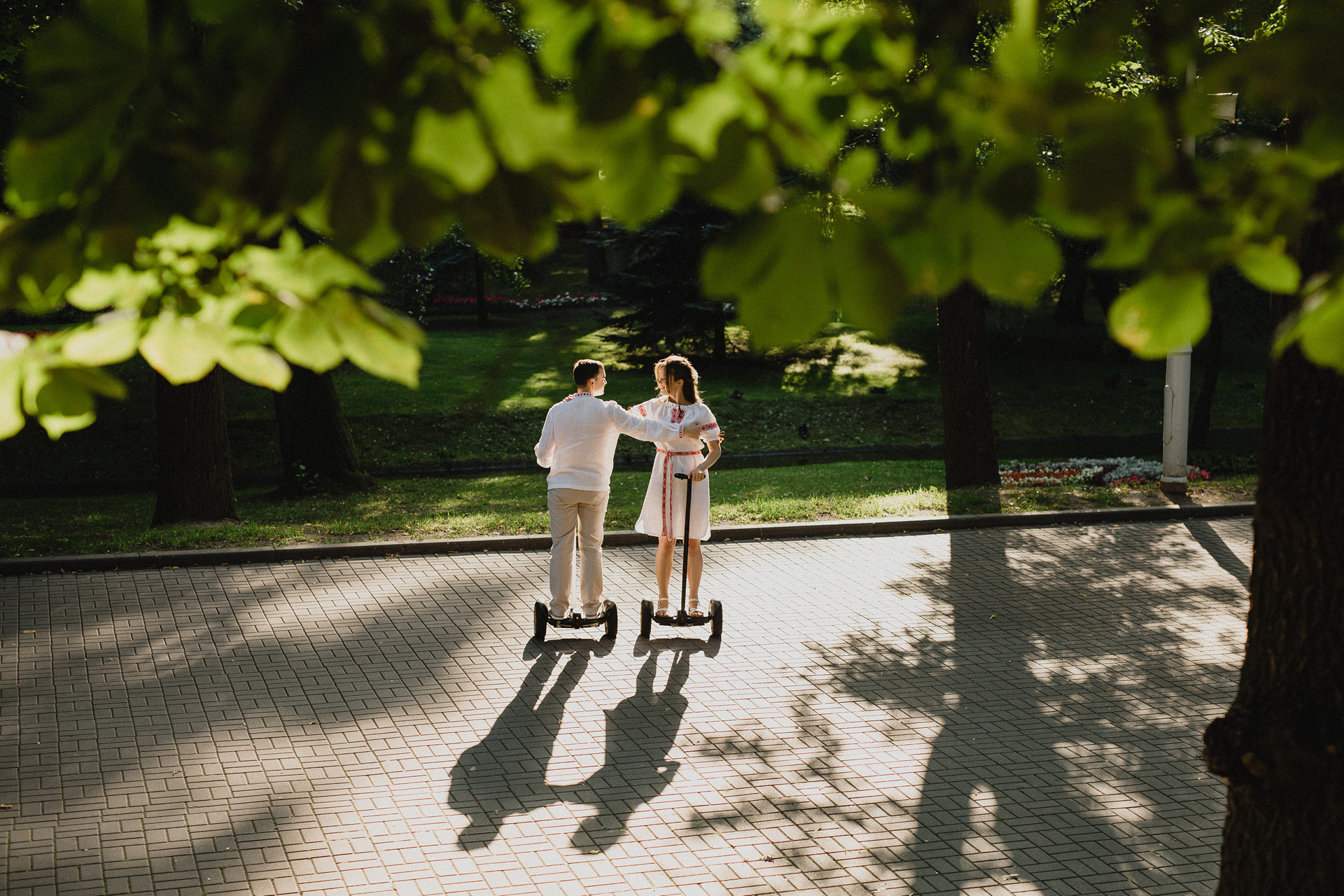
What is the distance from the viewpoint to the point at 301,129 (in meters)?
1.46

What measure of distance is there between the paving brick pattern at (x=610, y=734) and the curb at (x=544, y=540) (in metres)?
0.31

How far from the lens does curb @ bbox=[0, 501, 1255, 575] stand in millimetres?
10922

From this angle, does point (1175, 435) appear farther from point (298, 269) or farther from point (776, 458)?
point (298, 269)

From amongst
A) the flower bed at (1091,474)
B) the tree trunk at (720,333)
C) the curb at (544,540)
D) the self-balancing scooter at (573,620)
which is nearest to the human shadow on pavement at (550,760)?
the self-balancing scooter at (573,620)

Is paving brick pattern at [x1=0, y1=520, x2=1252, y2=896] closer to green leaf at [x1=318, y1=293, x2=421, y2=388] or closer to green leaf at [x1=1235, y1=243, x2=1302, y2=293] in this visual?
green leaf at [x1=318, y1=293, x2=421, y2=388]

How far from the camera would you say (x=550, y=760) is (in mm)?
6598

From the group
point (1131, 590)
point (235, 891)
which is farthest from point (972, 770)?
point (1131, 590)

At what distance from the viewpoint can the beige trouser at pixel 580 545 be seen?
27.9 feet

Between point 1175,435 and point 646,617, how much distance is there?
885 centimetres

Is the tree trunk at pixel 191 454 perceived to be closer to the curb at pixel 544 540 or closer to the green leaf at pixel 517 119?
the curb at pixel 544 540

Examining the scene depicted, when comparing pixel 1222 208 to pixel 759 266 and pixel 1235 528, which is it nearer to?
pixel 759 266

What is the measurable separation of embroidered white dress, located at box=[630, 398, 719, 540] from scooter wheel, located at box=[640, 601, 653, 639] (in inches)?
21.7

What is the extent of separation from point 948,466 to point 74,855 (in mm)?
12660

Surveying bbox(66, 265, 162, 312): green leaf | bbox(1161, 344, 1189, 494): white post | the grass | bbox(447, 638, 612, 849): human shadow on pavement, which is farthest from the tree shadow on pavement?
bbox(66, 265, 162, 312): green leaf
